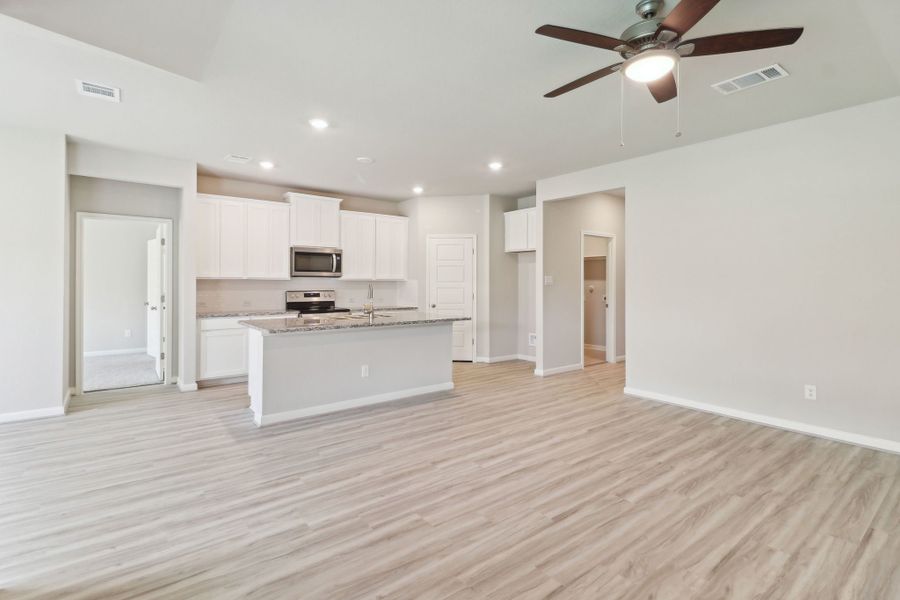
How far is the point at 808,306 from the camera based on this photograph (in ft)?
12.2

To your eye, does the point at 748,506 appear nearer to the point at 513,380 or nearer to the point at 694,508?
the point at 694,508

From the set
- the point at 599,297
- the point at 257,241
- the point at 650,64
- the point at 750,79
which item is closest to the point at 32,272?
the point at 257,241

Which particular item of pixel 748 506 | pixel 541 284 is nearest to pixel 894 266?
pixel 748 506

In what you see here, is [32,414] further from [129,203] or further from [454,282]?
[454,282]

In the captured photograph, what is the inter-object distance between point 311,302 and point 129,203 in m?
2.52

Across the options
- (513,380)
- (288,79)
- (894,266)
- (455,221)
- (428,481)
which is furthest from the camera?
(455,221)

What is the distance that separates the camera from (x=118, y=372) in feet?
20.2

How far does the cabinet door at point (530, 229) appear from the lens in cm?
670

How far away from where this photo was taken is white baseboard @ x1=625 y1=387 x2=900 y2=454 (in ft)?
11.2

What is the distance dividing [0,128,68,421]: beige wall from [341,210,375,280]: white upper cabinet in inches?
130

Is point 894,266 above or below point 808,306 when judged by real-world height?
above

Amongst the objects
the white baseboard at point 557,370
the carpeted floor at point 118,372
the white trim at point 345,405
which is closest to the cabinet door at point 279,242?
the carpeted floor at point 118,372

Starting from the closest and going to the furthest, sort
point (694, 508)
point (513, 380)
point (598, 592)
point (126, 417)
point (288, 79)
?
point (598, 592)
point (694, 508)
point (288, 79)
point (126, 417)
point (513, 380)

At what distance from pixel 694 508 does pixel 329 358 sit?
319cm
